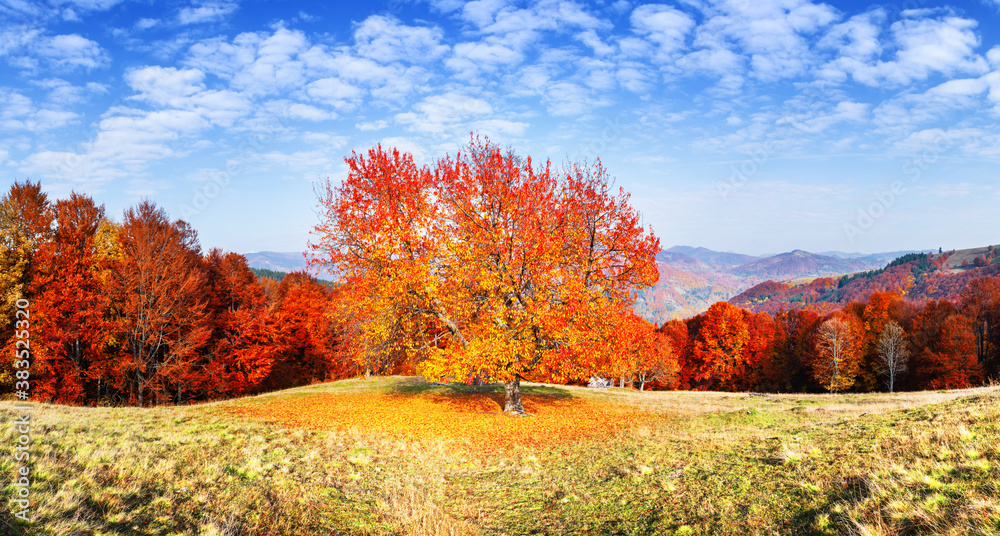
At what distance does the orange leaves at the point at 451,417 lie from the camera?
15.9 m

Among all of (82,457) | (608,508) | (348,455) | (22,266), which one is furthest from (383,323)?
(22,266)

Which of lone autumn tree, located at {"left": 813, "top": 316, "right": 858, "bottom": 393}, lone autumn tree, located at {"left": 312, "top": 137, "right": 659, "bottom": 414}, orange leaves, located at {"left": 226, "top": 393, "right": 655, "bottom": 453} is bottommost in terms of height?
lone autumn tree, located at {"left": 813, "top": 316, "right": 858, "bottom": 393}

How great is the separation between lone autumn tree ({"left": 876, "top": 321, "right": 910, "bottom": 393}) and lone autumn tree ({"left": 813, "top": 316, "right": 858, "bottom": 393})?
362 centimetres

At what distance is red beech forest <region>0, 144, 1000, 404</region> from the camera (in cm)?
1800

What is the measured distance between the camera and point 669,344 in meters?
79.8

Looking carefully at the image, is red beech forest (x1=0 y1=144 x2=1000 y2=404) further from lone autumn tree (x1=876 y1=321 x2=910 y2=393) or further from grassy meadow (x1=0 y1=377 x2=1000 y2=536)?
grassy meadow (x1=0 y1=377 x2=1000 y2=536)

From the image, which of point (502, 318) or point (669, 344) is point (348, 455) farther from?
point (669, 344)

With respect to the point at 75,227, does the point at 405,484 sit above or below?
below

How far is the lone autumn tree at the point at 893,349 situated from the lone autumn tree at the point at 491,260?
57.6m

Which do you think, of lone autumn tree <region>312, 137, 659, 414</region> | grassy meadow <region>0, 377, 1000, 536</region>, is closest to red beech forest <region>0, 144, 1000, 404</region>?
lone autumn tree <region>312, 137, 659, 414</region>

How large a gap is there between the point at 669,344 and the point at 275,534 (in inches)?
3200

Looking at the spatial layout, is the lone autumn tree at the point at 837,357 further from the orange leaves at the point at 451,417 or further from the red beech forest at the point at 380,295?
the orange leaves at the point at 451,417

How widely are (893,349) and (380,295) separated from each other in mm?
69835

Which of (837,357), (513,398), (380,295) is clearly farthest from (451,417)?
(837,357)
